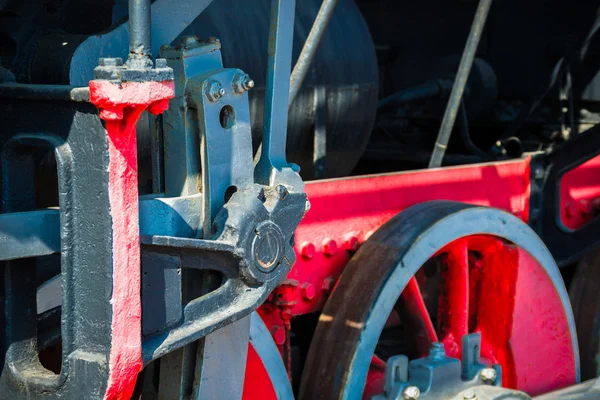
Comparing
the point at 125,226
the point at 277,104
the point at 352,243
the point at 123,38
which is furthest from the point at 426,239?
the point at 125,226

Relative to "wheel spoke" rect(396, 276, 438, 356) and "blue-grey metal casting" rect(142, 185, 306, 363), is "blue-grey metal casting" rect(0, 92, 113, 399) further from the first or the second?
"wheel spoke" rect(396, 276, 438, 356)

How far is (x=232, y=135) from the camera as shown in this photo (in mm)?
1802

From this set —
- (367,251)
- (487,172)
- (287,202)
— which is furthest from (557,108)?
(287,202)

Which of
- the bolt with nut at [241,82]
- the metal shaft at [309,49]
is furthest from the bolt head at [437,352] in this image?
the bolt with nut at [241,82]

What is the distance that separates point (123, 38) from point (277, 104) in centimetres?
29

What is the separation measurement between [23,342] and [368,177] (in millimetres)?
933

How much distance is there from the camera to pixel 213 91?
1747mm

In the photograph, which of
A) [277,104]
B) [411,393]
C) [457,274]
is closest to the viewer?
[277,104]

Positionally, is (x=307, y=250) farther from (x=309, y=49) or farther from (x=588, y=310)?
(x=588, y=310)

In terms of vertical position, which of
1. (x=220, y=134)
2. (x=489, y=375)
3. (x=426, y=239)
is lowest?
(x=489, y=375)

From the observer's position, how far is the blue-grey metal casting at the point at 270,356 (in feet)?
6.60

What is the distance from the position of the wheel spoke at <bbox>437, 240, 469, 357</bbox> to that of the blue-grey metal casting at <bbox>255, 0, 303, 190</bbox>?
2.44ft

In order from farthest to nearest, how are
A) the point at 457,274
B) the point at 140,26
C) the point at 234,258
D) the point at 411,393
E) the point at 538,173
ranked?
the point at 538,173
the point at 457,274
the point at 411,393
the point at 234,258
the point at 140,26

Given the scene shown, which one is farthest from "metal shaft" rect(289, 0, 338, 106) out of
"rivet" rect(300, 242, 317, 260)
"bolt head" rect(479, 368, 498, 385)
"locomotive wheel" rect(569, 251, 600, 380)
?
"locomotive wheel" rect(569, 251, 600, 380)
